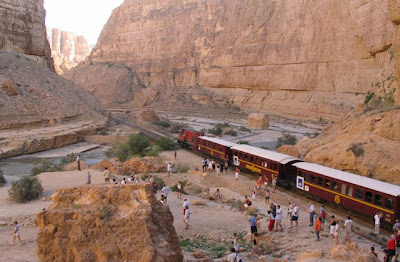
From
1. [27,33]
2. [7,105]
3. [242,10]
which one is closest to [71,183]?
[7,105]

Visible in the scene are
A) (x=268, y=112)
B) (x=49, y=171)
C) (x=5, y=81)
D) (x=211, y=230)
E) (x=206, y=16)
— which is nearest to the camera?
(x=211, y=230)

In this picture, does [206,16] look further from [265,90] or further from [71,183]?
[71,183]

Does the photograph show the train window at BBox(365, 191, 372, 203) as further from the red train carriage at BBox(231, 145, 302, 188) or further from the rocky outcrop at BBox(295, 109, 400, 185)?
the red train carriage at BBox(231, 145, 302, 188)

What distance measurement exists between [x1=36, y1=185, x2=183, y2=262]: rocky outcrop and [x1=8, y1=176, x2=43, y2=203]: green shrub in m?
10.1

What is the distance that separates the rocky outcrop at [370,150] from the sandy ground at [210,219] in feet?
10.00

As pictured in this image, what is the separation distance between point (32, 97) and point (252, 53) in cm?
3816

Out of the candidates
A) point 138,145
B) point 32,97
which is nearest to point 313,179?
point 138,145

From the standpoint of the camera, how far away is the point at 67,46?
493 ft

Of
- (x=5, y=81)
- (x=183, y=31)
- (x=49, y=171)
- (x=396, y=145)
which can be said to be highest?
(x=183, y=31)

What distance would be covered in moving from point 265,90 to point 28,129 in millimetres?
38708

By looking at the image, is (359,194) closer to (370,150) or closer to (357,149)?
(370,150)

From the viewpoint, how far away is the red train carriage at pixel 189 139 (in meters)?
30.5

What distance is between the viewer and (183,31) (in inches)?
3258

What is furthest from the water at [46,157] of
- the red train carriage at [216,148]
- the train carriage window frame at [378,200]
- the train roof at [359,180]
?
the train carriage window frame at [378,200]
